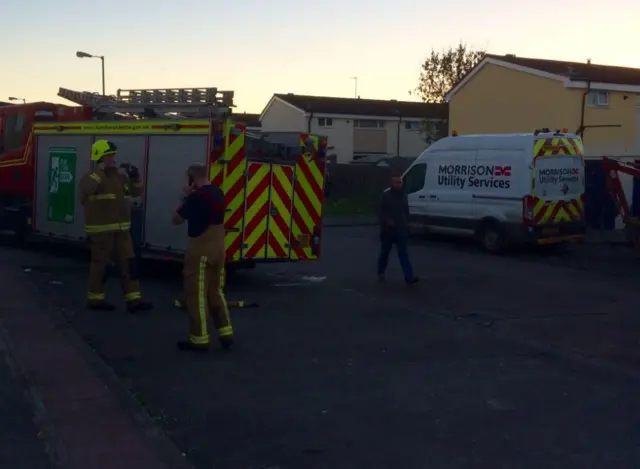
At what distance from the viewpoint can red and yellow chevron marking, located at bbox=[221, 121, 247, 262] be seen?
39.3ft

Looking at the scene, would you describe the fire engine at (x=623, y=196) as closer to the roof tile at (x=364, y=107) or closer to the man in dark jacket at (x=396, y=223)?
the man in dark jacket at (x=396, y=223)

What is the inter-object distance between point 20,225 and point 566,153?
10.4 metres

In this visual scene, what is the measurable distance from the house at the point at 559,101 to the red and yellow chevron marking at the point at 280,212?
16.8m

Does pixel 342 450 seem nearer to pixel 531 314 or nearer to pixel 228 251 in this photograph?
pixel 531 314

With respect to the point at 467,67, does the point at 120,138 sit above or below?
below

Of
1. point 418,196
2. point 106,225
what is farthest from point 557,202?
point 106,225

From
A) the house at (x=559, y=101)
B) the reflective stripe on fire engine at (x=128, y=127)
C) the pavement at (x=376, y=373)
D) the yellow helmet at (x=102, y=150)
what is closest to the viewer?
the pavement at (x=376, y=373)

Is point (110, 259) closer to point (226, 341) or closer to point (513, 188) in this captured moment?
point (226, 341)

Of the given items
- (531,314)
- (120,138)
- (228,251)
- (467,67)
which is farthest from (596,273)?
(467,67)

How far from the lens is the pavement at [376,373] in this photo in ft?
19.4

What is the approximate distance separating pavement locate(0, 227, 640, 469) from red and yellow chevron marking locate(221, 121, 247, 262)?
748 mm

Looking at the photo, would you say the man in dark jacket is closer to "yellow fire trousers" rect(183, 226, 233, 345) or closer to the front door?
"yellow fire trousers" rect(183, 226, 233, 345)

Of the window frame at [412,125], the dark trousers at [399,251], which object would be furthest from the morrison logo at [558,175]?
the window frame at [412,125]

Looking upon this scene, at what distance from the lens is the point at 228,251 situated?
40.3 ft
